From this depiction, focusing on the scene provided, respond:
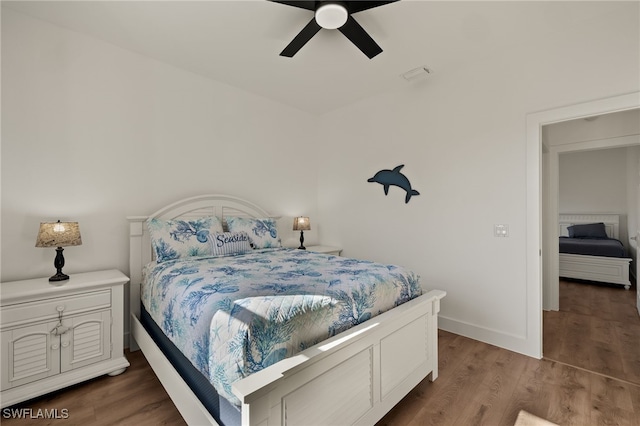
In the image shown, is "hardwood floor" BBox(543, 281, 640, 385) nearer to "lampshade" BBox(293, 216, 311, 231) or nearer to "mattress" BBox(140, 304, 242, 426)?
"mattress" BBox(140, 304, 242, 426)

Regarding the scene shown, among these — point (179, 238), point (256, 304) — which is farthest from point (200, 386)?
point (179, 238)

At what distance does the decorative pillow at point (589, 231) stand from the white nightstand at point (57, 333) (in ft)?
24.1

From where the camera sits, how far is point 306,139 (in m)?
4.37

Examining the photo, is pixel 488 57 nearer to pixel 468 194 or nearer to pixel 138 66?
pixel 468 194

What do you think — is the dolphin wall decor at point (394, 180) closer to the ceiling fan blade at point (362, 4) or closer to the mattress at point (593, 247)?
the ceiling fan blade at point (362, 4)

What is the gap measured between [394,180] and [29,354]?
3477 millimetres

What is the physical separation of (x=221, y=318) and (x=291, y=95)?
3.19m

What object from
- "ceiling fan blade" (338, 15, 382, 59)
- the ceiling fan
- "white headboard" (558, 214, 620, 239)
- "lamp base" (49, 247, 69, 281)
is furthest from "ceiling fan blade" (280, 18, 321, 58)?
"white headboard" (558, 214, 620, 239)

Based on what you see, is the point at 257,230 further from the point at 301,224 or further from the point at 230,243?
the point at 301,224

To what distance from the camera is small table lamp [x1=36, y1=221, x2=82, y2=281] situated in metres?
2.04

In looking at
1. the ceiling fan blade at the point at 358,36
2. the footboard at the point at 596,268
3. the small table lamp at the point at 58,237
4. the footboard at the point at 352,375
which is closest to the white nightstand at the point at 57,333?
the small table lamp at the point at 58,237

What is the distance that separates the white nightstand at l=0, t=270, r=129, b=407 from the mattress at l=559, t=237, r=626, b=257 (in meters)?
6.46

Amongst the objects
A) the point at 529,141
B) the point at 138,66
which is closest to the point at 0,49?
the point at 138,66

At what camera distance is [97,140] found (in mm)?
2543
